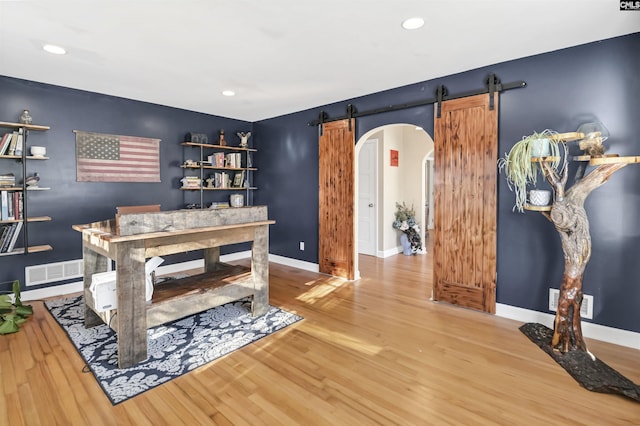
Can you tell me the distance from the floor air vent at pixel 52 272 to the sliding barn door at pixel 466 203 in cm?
440

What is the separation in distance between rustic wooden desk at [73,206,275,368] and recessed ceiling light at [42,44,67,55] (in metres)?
1.55

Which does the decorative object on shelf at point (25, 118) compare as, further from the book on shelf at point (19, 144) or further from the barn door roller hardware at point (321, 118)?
the barn door roller hardware at point (321, 118)

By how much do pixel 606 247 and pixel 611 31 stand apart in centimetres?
173

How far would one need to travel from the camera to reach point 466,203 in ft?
11.2

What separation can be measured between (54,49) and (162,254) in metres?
2.09

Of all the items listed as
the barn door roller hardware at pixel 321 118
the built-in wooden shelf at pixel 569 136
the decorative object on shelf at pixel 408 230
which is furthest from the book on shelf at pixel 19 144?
the decorative object on shelf at pixel 408 230

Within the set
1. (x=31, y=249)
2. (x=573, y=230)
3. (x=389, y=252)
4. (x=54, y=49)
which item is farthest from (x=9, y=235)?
(x=389, y=252)

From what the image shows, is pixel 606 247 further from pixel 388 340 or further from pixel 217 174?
pixel 217 174

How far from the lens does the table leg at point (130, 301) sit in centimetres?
227

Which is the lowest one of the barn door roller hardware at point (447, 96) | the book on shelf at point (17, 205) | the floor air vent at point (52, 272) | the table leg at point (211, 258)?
Answer: the floor air vent at point (52, 272)

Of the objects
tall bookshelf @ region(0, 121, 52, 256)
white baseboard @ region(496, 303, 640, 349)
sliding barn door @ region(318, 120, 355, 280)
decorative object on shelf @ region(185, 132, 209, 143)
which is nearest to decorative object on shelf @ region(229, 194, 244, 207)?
decorative object on shelf @ region(185, 132, 209, 143)

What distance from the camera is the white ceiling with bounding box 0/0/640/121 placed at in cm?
219

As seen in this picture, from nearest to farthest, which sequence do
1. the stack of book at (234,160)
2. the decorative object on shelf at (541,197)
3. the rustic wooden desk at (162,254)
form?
the rustic wooden desk at (162,254) < the decorative object on shelf at (541,197) < the stack of book at (234,160)

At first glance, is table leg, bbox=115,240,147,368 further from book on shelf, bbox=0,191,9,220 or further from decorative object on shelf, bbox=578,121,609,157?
decorative object on shelf, bbox=578,121,609,157
